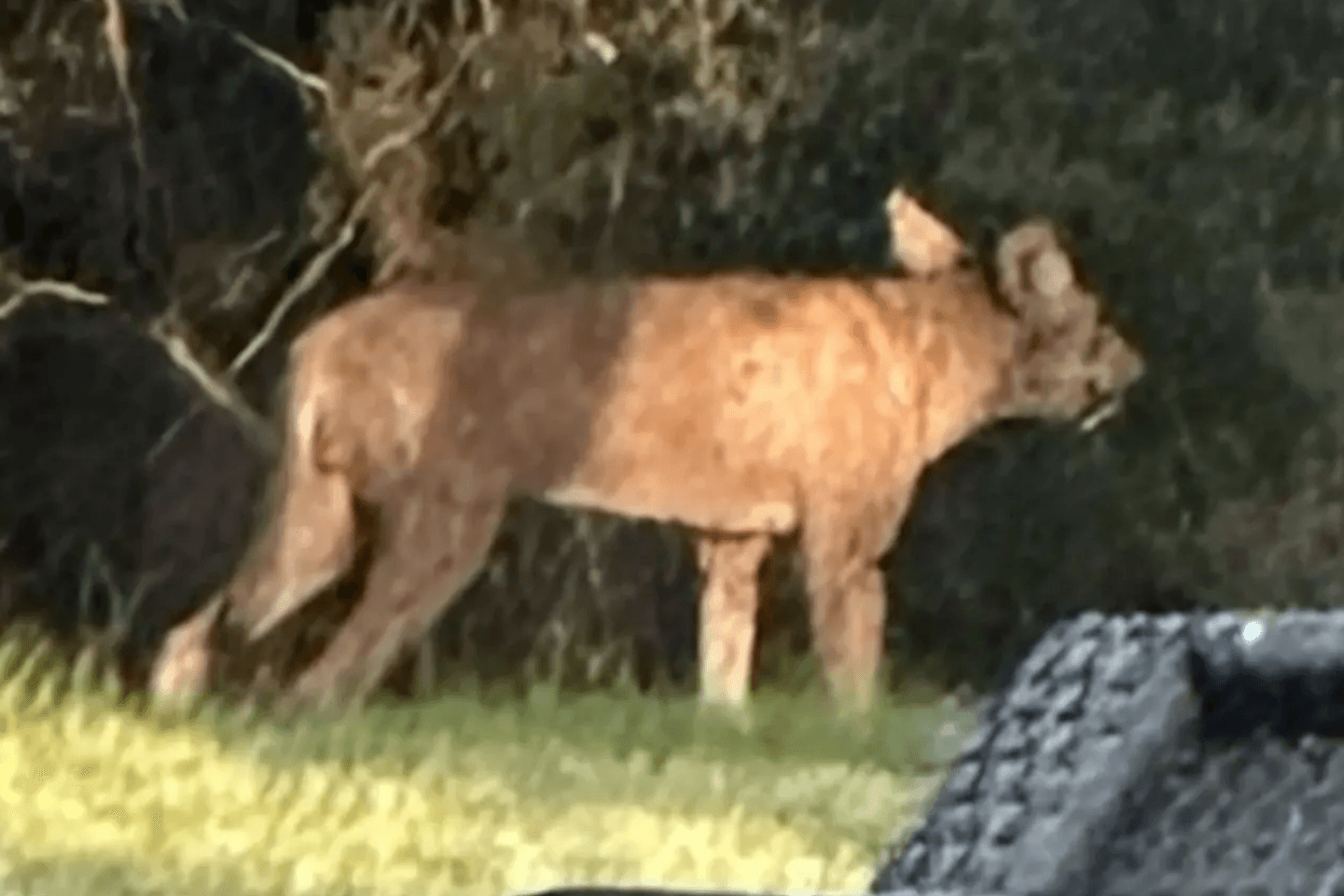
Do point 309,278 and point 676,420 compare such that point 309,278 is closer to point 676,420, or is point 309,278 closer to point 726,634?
point 676,420

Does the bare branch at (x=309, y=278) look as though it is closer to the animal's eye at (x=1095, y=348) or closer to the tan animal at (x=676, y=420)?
the tan animal at (x=676, y=420)

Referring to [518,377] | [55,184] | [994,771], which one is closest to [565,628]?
[518,377]

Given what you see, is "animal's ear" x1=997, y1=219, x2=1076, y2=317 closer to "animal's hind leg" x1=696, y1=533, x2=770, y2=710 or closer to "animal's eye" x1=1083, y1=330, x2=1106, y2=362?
"animal's eye" x1=1083, y1=330, x2=1106, y2=362

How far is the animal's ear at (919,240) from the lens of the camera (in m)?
1.35

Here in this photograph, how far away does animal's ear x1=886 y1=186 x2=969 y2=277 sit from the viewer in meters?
1.35

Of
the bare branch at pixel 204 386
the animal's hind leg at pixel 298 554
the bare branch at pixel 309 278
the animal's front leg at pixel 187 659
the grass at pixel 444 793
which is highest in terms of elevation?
the bare branch at pixel 309 278

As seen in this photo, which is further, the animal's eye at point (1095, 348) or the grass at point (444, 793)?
the animal's eye at point (1095, 348)

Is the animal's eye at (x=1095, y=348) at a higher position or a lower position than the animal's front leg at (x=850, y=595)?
higher

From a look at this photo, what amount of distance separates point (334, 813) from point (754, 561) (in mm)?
359

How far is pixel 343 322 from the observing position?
131cm

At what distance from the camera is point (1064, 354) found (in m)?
1.37

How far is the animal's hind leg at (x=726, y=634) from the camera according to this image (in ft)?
4.32

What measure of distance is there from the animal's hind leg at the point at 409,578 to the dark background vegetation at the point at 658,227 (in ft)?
0.06

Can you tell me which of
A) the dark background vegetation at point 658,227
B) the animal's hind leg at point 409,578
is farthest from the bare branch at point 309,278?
the animal's hind leg at point 409,578
